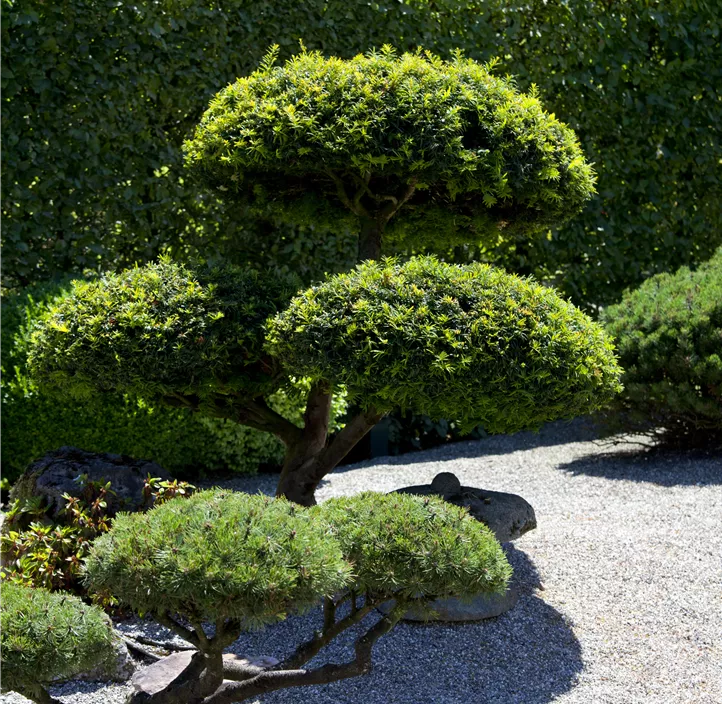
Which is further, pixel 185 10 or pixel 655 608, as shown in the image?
pixel 185 10

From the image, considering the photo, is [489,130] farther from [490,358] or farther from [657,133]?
[657,133]

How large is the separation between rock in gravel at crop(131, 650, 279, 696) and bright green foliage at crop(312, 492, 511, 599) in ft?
2.63

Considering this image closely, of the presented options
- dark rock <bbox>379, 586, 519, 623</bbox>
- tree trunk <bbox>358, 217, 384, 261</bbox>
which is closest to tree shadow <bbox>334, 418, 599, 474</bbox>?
tree trunk <bbox>358, 217, 384, 261</bbox>

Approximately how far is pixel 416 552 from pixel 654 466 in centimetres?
414

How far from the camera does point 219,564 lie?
2414 millimetres

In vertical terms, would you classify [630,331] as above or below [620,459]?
above

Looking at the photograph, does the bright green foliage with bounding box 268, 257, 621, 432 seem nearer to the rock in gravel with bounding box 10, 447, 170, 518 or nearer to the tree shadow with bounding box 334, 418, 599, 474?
the rock in gravel with bounding box 10, 447, 170, 518

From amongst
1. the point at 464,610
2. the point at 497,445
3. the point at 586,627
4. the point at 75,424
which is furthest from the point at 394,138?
the point at 497,445

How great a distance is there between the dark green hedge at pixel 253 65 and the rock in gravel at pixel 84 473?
2.23m

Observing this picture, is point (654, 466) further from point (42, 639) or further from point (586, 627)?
point (42, 639)

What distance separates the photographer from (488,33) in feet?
25.0

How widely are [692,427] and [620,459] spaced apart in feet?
1.89

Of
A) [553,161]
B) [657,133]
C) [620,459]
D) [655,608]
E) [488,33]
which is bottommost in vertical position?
[655,608]

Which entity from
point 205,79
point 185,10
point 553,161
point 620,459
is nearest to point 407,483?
point 620,459
